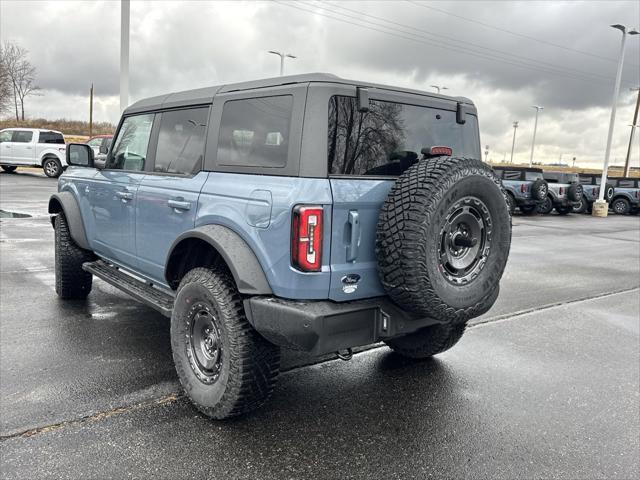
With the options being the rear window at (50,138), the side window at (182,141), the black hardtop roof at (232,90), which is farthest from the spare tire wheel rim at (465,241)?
the rear window at (50,138)

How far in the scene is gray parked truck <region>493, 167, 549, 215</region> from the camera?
61.6 ft

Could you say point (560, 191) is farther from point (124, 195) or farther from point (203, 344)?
point (203, 344)

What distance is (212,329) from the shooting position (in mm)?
3158

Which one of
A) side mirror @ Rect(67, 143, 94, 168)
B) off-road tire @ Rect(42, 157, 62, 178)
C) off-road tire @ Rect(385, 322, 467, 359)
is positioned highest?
side mirror @ Rect(67, 143, 94, 168)

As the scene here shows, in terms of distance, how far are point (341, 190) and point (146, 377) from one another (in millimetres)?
2012

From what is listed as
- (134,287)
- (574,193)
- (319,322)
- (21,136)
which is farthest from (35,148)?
(319,322)

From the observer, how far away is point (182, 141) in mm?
3711

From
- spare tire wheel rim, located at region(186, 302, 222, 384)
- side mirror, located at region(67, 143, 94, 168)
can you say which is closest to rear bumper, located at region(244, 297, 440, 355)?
spare tire wheel rim, located at region(186, 302, 222, 384)

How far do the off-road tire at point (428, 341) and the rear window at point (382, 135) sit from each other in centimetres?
130

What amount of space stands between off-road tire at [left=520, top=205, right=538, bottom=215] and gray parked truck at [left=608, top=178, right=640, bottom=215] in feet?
21.5

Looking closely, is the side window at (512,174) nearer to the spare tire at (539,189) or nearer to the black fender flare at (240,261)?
the spare tire at (539,189)

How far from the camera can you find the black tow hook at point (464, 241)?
294 cm

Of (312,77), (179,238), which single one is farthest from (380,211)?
(179,238)

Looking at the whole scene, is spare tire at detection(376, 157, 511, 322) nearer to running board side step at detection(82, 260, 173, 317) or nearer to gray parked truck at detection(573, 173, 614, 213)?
running board side step at detection(82, 260, 173, 317)
